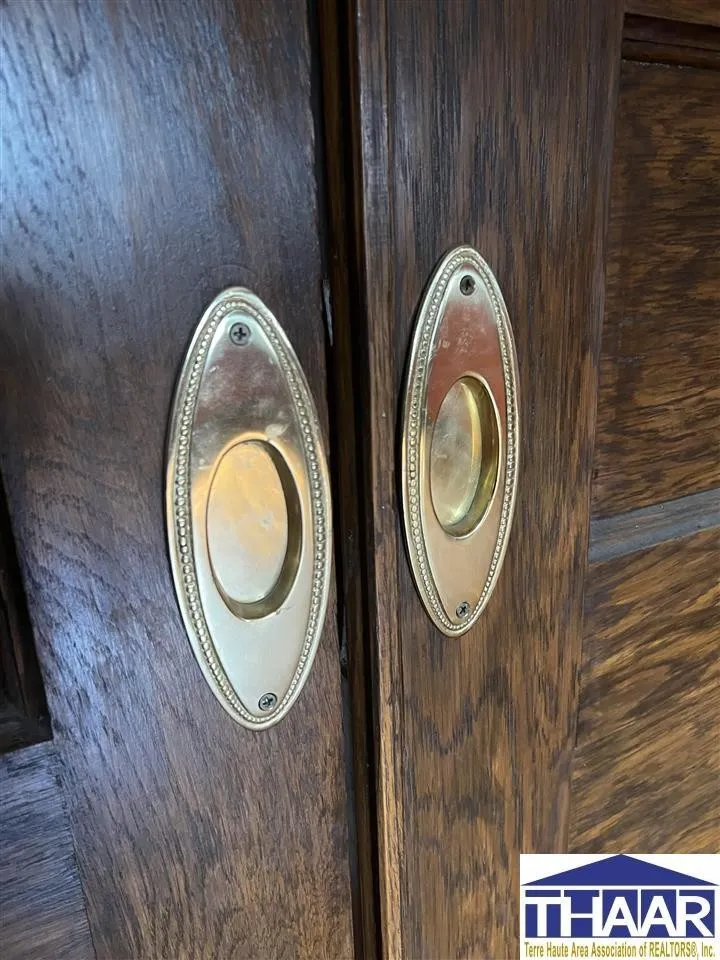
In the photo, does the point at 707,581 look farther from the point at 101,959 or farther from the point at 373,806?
the point at 101,959

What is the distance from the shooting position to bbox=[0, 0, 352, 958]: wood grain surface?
9.3 inches

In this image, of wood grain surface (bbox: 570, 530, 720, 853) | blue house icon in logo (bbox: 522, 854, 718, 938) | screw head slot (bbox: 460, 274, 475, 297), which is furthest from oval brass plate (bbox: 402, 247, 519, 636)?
blue house icon in logo (bbox: 522, 854, 718, 938)

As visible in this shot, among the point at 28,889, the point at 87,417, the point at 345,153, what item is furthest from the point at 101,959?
the point at 345,153

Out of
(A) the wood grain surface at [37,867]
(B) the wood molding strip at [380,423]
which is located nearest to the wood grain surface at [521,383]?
(B) the wood molding strip at [380,423]

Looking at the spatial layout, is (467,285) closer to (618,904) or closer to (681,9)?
(681,9)

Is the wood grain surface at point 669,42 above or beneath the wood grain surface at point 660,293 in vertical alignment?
above

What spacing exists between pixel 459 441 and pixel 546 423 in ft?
0.19

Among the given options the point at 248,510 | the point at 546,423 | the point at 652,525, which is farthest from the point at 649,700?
the point at 248,510

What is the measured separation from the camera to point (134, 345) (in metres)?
0.26

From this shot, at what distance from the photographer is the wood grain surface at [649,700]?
44 cm

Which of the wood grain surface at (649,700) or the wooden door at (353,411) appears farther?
the wood grain surface at (649,700)

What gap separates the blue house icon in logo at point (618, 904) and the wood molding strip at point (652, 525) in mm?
224

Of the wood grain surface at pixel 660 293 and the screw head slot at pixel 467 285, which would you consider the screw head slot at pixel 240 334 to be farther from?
the wood grain surface at pixel 660 293

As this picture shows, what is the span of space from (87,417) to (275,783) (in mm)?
191
